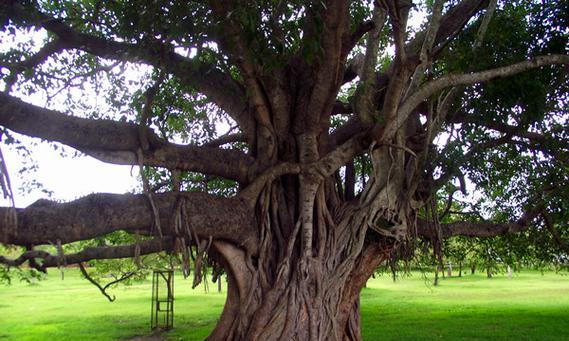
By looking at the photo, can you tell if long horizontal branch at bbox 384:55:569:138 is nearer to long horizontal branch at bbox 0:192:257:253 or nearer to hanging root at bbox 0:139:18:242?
long horizontal branch at bbox 0:192:257:253

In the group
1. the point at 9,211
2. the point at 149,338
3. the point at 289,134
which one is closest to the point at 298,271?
the point at 289,134

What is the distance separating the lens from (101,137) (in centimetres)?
587

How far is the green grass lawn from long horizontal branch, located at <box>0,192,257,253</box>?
629cm

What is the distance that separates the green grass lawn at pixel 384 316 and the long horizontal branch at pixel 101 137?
22.3 ft

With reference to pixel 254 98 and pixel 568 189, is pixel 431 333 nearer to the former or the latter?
pixel 568 189

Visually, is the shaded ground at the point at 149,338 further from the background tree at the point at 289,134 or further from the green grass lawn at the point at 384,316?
the background tree at the point at 289,134

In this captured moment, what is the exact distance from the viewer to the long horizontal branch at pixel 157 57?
242 inches

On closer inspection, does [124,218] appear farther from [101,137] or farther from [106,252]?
[101,137]

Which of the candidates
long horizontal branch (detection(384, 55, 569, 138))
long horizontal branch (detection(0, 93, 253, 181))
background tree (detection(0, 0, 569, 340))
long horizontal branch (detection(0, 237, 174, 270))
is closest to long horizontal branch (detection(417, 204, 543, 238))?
background tree (detection(0, 0, 569, 340))

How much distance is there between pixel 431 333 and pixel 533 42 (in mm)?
6729

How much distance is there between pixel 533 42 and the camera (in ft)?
26.7

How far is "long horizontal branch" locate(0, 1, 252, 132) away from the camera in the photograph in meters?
6.15

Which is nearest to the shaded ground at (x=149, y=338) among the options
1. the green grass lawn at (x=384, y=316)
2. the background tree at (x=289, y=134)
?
the green grass lawn at (x=384, y=316)

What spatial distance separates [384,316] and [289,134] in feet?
33.0
